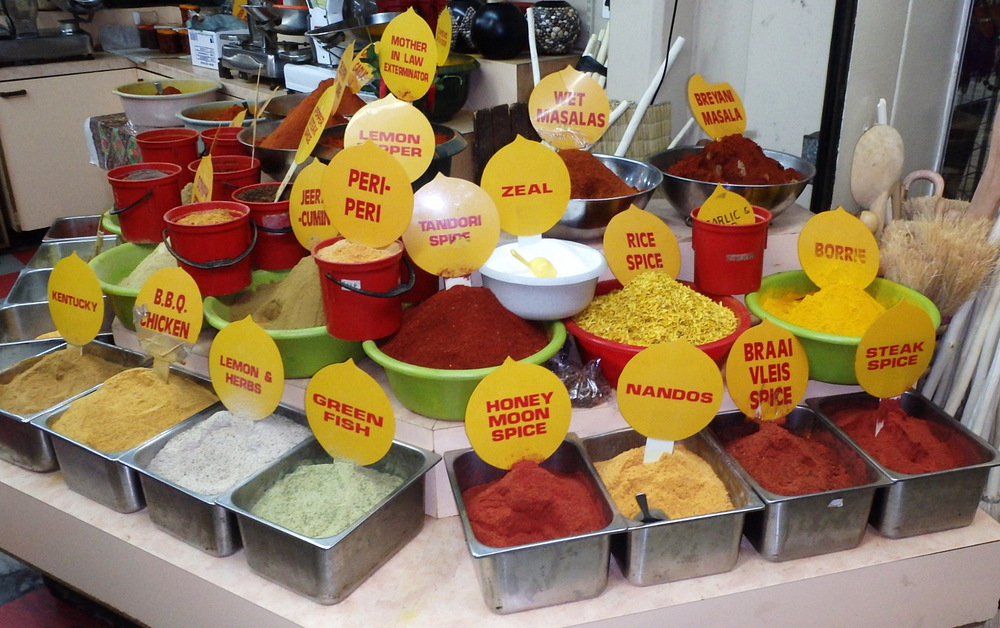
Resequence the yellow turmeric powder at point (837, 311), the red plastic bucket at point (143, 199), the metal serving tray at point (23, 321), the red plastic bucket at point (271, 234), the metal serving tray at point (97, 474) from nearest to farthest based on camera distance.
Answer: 1. the metal serving tray at point (97, 474)
2. the yellow turmeric powder at point (837, 311)
3. the red plastic bucket at point (271, 234)
4. the red plastic bucket at point (143, 199)
5. the metal serving tray at point (23, 321)

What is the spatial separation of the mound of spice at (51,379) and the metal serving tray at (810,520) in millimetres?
1111

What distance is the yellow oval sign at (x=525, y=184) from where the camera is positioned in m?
1.33

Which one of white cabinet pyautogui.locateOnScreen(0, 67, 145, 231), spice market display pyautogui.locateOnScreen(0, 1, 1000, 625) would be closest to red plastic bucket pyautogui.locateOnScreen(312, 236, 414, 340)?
spice market display pyautogui.locateOnScreen(0, 1, 1000, 625)

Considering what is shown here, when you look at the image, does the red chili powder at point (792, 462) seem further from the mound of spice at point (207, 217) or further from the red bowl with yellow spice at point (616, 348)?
the mound of spice at point (207, 217)

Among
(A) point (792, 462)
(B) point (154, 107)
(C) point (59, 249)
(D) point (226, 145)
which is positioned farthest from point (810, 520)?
(B) point (154, 107)

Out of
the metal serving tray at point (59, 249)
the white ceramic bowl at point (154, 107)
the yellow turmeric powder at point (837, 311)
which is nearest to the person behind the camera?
the yellow turmeric powder at point (837, 311)

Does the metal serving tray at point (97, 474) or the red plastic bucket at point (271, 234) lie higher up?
the red plastic bucket at point (271, 234)

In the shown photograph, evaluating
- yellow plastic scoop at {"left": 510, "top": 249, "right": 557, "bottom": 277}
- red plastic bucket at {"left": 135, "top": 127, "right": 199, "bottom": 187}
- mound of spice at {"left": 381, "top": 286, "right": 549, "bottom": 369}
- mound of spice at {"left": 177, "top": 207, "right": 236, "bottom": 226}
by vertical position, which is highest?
red plastic bucket at {"left": 135, "top": 127, "right": 199, "bottom": 187}

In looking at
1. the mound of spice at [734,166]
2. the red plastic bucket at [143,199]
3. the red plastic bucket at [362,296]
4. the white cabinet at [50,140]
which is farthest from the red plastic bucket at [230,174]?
the white cabinet at [50,140]

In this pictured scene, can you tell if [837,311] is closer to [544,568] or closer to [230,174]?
[544,568]

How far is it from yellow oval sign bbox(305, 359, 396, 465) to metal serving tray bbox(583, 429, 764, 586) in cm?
35

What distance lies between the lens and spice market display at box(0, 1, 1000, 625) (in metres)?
1.06

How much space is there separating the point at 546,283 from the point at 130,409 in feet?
2.28

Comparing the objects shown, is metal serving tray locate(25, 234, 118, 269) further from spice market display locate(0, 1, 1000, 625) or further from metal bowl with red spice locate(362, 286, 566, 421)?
metal bowl with red spice locate(362, 286, 566, 421)
